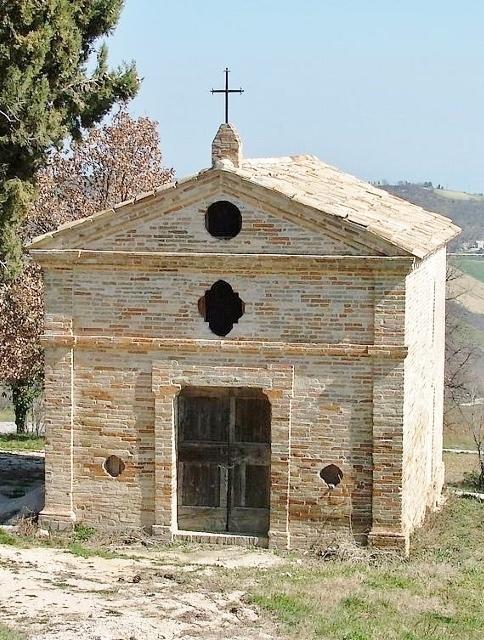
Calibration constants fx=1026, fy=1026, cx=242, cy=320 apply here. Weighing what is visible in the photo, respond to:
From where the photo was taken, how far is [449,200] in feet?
333

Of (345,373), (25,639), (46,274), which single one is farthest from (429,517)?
(25,639)

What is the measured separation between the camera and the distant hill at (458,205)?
9181cm

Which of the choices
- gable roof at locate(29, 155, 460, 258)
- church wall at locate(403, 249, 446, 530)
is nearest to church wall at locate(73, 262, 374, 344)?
gable roof at locate(29, 155, 460, 258)

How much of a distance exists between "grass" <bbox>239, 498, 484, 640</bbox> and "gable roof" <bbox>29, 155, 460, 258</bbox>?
160 inches

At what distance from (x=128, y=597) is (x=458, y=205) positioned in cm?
Answer: 9651

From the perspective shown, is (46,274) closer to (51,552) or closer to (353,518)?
(51,552)

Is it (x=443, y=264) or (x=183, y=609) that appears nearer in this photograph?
(x=183, y=609)

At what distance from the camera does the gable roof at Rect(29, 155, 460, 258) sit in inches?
532

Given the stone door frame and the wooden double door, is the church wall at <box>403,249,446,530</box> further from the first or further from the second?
the wooden double door

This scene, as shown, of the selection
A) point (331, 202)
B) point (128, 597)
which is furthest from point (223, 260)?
point (128, 597)

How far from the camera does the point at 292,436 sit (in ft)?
45.7

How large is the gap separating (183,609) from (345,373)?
13.7ft

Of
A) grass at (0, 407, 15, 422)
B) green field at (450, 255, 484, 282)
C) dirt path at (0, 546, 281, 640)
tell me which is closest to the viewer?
dirt path at (0, 546, 281, 640)

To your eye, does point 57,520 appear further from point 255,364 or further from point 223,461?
point 255,364
